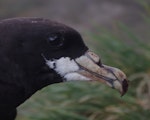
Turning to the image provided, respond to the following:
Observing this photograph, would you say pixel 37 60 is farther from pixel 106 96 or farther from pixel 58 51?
pixel 106 96

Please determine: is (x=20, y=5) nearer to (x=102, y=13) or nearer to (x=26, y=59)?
(x=102, y=13)

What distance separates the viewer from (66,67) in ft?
10.9

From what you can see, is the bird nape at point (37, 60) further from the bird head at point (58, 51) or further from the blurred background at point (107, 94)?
the blurred background at point (107, 94)

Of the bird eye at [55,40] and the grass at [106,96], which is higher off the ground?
the bird eye at [55,40]

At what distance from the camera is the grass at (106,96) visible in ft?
15.7

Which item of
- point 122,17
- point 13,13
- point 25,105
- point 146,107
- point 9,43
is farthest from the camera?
point 13,13

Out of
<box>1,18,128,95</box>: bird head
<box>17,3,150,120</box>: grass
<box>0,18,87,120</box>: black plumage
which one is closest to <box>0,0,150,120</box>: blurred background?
<box>17,3,150,120</box>: grass

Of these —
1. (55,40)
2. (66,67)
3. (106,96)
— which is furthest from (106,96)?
(55,40)

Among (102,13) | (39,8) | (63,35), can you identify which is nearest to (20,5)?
(39,8)

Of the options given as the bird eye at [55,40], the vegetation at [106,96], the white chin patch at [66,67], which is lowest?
the vegetation at [106,96]

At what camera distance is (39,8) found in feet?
28.5

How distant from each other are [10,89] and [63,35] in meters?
0.33

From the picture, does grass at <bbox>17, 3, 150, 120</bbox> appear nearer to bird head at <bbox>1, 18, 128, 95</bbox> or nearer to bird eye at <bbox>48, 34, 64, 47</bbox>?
bird head at <bbox>1, 18, 128, 95</bbox>

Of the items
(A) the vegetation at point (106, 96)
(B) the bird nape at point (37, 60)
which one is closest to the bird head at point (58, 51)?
(B) the bird nape at point (37, 60)
